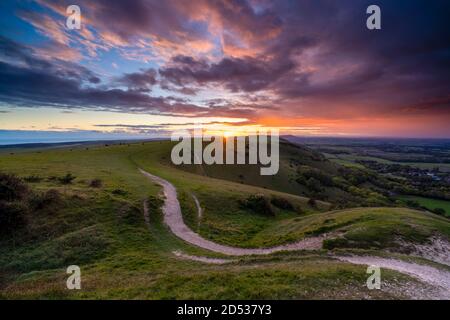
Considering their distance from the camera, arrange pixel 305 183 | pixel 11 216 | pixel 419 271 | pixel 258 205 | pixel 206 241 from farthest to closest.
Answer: pixel 305 183
pixel 258 205
pixel 206 241
pixel 11 216
pixel 419 271

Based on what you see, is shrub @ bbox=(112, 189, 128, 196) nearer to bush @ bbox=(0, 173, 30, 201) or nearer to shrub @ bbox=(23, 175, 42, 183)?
bush @ bbox=(0, 173, 30, 201)

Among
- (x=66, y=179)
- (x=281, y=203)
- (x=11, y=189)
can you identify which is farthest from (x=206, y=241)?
(x=66, y=179)

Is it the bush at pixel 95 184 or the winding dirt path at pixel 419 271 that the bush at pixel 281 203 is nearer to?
the winding dirt path at pixel 419 271

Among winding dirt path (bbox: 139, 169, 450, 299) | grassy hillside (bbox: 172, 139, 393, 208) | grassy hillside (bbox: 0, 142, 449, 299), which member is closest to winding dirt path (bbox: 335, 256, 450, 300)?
winding dirt path (bbox: 139, 169, 450, 299)

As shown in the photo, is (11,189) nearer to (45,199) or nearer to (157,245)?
(45,199)

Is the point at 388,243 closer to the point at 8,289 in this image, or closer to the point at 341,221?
the point at 341,221

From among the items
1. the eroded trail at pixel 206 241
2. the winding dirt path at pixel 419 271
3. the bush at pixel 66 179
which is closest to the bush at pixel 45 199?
the bush at pixel 66 179

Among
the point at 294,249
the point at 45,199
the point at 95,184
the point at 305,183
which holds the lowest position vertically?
the point at 305,183
